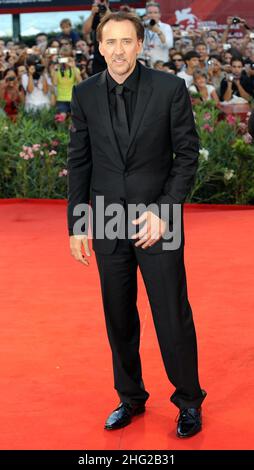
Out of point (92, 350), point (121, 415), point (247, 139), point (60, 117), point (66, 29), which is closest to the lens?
point (121, 415)

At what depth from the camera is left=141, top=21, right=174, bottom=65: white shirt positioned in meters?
11.3

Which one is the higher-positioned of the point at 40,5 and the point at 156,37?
the point at 156,37

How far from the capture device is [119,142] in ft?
11.2

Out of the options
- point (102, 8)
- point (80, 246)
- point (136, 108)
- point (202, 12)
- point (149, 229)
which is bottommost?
point (202, 12)

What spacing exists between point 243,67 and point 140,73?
7921 mm

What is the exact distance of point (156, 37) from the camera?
445 inches

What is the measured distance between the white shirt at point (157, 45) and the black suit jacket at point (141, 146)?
7.99 m

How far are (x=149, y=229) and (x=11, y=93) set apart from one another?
800cm

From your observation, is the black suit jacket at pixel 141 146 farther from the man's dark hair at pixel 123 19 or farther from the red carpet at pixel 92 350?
the red carpet at pixel 92 350

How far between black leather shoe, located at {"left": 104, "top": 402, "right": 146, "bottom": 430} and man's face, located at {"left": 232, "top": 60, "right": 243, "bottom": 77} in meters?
7.63

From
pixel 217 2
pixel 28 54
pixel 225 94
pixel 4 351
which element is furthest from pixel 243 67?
pixel 4 351

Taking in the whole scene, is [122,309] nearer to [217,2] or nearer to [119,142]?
[119,142]

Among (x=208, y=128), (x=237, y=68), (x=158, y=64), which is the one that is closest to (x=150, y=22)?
(x=158, y=64)

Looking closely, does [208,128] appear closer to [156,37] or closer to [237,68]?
[237,68]
